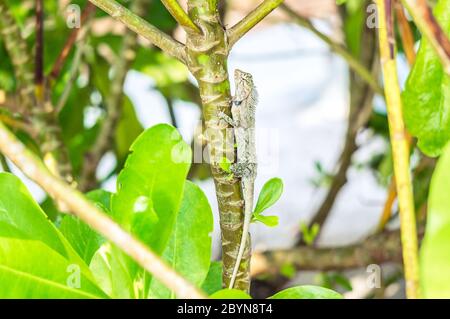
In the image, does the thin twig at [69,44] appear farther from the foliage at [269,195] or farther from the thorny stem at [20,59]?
the foliage at [269,195]

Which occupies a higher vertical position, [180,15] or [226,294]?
[180,15]

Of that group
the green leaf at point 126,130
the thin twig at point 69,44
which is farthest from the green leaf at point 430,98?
the green leaf at point 126,130

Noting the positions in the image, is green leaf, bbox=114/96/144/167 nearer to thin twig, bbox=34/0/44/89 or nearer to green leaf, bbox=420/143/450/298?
thin twig, bbox=34/0/44/89

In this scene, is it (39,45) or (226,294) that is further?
(39,45)

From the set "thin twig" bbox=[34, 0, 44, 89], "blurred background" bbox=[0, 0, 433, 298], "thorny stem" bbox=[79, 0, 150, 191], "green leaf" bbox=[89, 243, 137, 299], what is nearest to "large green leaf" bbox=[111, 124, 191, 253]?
"green leaf" bbox=[89, 243, 137, 299]

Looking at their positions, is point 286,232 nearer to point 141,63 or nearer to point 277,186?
point 141,63

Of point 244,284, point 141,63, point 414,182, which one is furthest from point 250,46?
point 244,284

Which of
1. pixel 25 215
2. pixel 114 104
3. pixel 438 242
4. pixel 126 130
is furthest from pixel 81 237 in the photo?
pixel 126 130

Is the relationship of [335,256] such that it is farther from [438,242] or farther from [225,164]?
[438,242]

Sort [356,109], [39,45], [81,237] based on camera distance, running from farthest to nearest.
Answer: [356,109]
[39,45]
[81,237]
